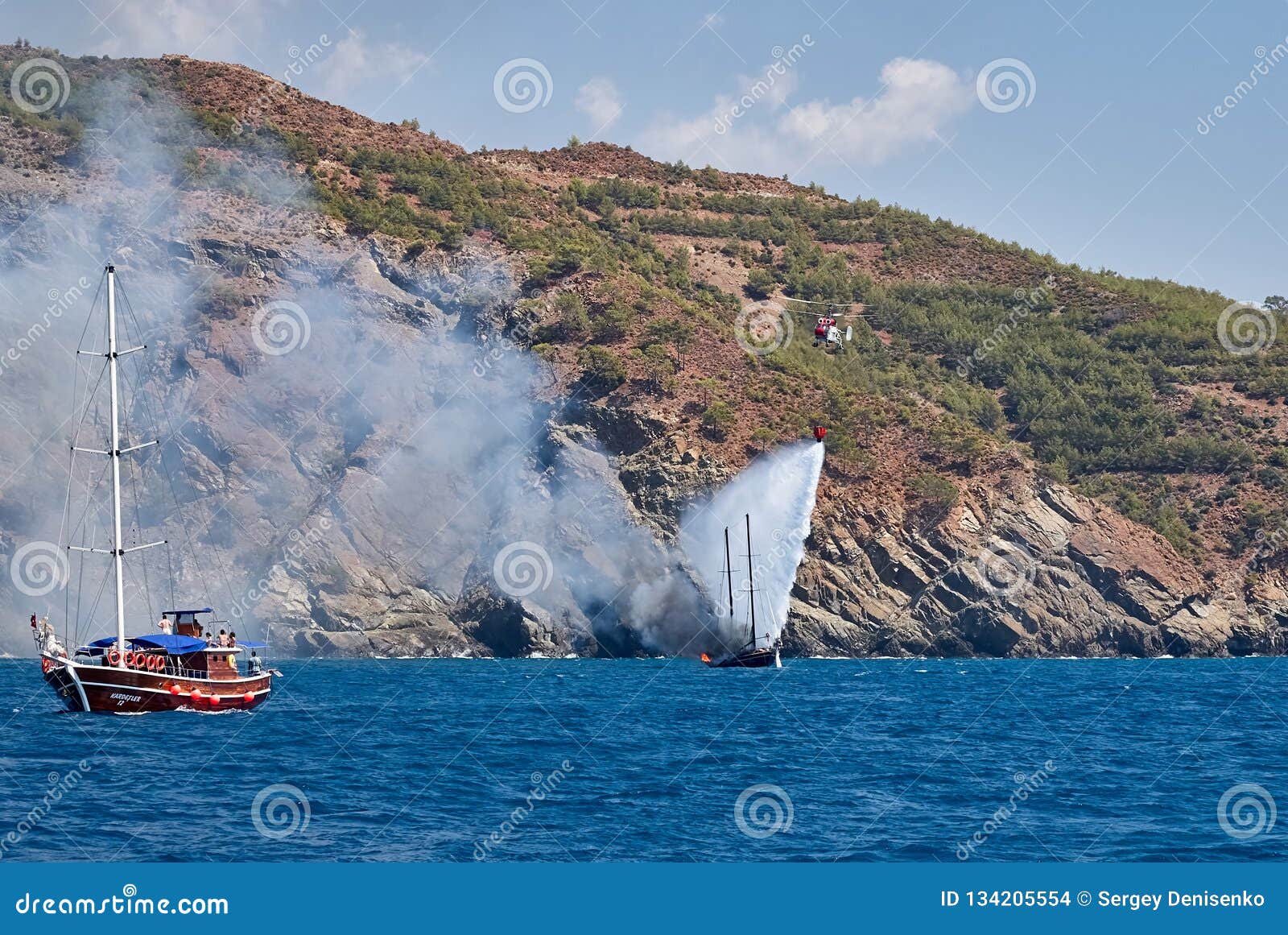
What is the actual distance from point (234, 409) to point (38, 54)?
61.0 meters

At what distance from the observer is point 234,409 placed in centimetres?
9556

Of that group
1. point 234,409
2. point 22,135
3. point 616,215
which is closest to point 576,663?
point 234,409

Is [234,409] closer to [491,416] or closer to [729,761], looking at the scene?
[491,416]

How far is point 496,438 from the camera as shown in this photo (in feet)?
325

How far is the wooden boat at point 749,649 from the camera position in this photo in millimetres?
82062
